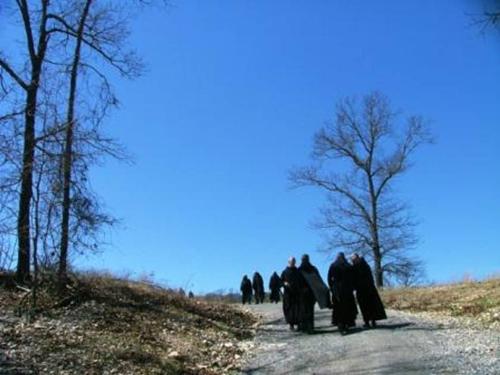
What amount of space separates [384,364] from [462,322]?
6473 millimetres

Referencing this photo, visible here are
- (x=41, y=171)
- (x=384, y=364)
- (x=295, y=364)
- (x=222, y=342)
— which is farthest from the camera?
(x=222, y=342)

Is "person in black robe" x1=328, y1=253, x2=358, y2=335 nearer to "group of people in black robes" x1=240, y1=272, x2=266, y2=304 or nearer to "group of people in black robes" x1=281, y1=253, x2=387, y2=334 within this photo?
"group of people in black robes" x1=281, y1=253, x2=387, y2=334

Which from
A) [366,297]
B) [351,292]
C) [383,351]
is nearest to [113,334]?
[383,351]

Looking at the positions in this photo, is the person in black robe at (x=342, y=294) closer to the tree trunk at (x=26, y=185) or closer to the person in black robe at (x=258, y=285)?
the tree trunk at (x=26, y=185)

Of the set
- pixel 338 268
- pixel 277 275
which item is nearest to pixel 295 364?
pixel 338 268

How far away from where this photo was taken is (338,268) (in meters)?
18.0

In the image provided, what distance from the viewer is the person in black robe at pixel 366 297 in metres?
18.1

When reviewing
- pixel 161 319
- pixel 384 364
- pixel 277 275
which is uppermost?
pixel 277 275

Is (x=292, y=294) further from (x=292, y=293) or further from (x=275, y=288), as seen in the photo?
(x=275, y=288)

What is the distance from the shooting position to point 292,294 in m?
19.0

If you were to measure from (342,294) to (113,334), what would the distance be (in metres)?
5.69

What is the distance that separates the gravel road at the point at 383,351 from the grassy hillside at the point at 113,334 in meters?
0.85

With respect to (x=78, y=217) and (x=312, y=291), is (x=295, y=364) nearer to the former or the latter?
(x=312, y=291)

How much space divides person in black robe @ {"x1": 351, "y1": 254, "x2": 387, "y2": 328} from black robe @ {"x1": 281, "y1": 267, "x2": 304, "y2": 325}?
1.51 m
